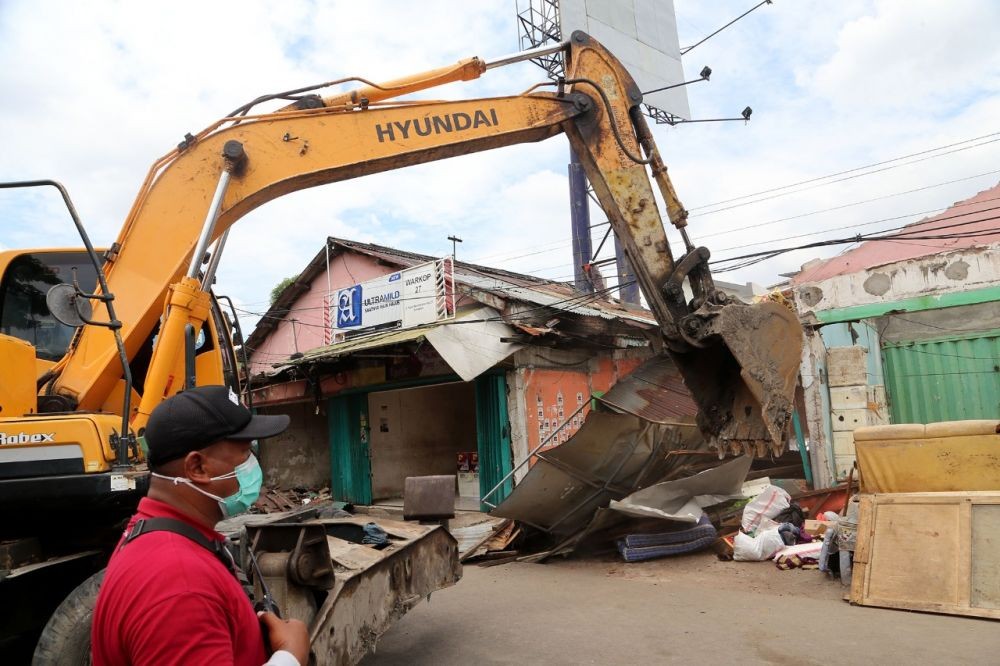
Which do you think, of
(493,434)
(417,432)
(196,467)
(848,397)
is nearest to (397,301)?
(493,434)

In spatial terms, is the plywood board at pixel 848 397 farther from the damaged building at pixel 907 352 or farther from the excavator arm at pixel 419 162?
the excavator arm at pixel 419 162

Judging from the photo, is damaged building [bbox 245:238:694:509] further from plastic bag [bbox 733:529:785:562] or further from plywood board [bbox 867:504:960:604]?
plywood board [bbox 867:504:960:604]

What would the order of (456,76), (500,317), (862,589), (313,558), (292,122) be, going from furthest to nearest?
(500,317) → (862,589) → (456,76) → (292,122) → (313,558)

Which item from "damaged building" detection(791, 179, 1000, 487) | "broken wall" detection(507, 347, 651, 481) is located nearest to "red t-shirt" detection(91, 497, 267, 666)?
"broken wall" detection(507, 347, 651, 481)

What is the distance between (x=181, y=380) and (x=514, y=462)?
8.21 meters

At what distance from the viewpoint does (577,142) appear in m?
5.98

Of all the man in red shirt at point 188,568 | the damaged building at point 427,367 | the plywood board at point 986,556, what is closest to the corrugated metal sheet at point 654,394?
the damaged building at point 427,367

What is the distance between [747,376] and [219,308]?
414cm

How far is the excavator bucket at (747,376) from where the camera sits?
4.77 m

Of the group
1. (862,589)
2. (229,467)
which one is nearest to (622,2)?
(862,589)

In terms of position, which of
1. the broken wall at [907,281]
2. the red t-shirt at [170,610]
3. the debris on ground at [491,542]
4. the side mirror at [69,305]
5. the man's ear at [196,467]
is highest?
the broken wall at [907,281]

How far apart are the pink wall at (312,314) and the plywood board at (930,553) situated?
37.0 ft

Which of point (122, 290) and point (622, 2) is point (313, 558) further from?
point (622, 2)

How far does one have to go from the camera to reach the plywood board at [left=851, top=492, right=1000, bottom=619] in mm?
5891
